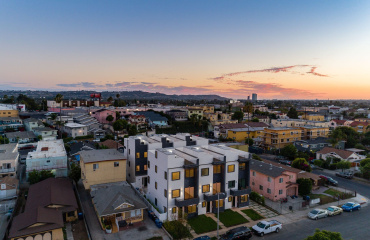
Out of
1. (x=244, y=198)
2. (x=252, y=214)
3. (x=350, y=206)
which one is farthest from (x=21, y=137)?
(x=350, y=206)

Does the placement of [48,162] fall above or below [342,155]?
above

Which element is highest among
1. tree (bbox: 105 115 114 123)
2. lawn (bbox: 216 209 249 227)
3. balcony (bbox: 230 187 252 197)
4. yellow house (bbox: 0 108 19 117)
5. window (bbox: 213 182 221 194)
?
yellow house (bbox: 0 108 19 117)

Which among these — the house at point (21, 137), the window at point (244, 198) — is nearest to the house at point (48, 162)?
the house at point (21, 137)

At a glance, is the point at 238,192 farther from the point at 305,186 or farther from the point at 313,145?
the point at 313,145

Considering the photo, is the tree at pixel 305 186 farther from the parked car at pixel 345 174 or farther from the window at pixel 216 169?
the parked car at pixel 345 174

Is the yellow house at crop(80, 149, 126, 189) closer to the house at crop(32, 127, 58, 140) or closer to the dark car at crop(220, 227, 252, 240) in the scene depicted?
the dark car at crop(220, 227, 252, 240)

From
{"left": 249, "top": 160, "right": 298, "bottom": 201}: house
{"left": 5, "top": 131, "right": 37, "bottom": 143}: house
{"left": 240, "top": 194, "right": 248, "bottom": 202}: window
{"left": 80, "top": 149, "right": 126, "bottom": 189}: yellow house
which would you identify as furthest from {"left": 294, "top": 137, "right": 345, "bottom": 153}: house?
{"left": 5, "top": 131, "right": 37, "bottom": 143}: house
